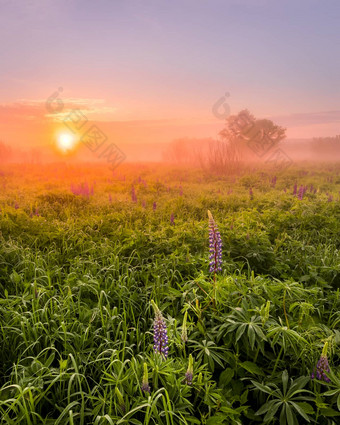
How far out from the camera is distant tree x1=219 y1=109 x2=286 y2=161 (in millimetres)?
24594

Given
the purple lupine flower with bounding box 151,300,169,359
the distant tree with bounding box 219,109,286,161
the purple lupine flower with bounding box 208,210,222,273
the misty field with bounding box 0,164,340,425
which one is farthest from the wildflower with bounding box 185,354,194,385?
the distant tree with bounding box 219,109,286,161

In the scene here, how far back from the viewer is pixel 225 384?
229cm

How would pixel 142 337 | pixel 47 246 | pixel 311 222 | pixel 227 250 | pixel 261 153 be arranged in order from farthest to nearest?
1. pixel 261 153
2. pixel 311 222
3. pixel 47 246
4. pixel 227 250
5. pixel 142 337

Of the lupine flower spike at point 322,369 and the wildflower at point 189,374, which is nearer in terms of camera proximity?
the wildflower at point 189,374

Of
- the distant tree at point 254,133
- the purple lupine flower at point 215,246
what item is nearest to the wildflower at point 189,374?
the purple lupine flower at point 215,246

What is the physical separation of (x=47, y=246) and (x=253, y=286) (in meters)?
3.50

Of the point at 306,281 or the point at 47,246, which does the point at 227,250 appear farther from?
the point at 47,246

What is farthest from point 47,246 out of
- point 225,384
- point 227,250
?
point 225,384

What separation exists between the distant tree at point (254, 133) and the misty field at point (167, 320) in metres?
18.0

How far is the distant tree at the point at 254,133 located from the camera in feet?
80.7

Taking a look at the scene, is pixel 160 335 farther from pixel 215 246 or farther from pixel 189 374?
pixel 215 246

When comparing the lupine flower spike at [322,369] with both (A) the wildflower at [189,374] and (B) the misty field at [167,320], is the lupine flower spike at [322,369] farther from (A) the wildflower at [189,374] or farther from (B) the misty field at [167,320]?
(A) the wildflower at [189,374]

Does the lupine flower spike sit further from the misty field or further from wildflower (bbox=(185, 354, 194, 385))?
wildflower (bbox=(185, 354, 194, 385))

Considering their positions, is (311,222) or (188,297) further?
(311,222)
